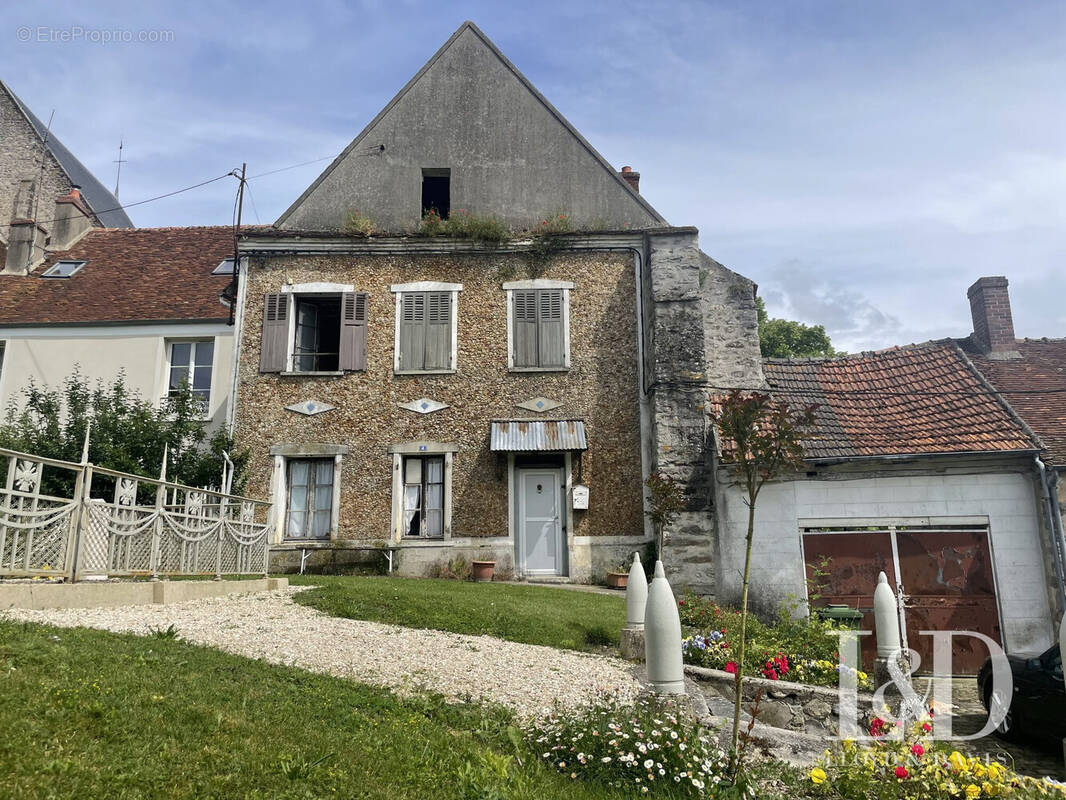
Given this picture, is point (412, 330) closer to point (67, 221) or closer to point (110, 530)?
point (110, 530)

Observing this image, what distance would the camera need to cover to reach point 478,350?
15.3m

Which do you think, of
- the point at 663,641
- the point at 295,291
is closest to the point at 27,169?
the point at 295,291

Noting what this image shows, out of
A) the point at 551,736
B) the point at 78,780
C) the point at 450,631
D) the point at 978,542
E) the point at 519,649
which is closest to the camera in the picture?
the point at 78,780

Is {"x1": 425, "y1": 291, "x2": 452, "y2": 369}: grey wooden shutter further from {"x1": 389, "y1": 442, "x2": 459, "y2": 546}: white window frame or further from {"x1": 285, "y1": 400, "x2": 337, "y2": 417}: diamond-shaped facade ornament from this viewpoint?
{"x1": 285, "y1": 400, "x2": 337, "y2": 417}: diamond-shaped facade ornament

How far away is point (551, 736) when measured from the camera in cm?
480

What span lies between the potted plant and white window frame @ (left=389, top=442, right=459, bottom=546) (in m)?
3.22

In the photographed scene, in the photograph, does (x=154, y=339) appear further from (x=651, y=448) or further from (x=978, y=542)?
(x=978, y=542)

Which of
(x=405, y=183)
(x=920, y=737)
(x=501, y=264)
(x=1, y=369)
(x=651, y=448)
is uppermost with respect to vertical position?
(x=405, y=183)

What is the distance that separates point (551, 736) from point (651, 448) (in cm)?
1010

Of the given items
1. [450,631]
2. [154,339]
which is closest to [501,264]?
[154,339]

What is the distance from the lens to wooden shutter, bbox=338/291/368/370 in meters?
15.3

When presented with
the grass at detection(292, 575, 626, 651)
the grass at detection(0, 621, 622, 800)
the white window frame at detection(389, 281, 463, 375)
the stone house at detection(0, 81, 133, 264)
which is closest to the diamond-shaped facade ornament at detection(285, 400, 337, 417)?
the white window frame at detection(389, 281, 463, 375)

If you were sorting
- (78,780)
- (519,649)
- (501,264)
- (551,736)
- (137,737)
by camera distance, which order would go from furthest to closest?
(501,264) < (519,649) < (551,736) < (137,737) < (78,780)

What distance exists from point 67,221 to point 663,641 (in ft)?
67.5
